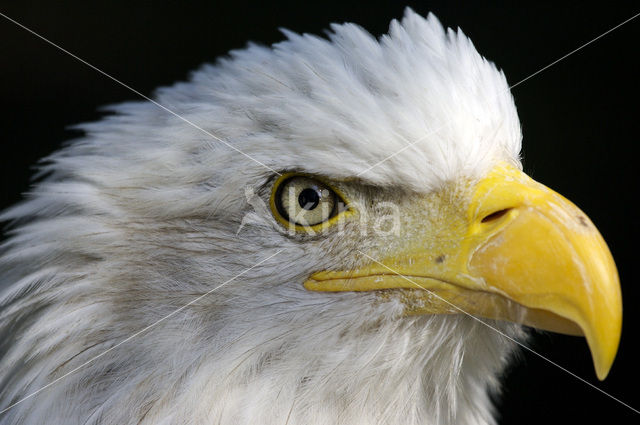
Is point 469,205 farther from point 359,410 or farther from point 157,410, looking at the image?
point 157,410

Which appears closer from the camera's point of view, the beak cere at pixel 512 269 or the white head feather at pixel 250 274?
the beak cere at pixel 512 269

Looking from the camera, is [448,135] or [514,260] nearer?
[514,260]

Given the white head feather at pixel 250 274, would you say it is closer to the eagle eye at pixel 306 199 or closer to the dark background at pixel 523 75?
the eagle eye at pixel 306 199

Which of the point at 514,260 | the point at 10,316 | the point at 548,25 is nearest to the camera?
the point at 514,260

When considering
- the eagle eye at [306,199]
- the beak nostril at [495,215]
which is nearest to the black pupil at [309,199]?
the eagle eye at [306,199]

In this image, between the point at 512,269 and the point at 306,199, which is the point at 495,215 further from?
the point at 306,199

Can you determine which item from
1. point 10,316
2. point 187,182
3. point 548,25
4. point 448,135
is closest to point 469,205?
point 448,135

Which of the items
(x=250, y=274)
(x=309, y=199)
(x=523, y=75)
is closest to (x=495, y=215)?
(x=309, y=199)
